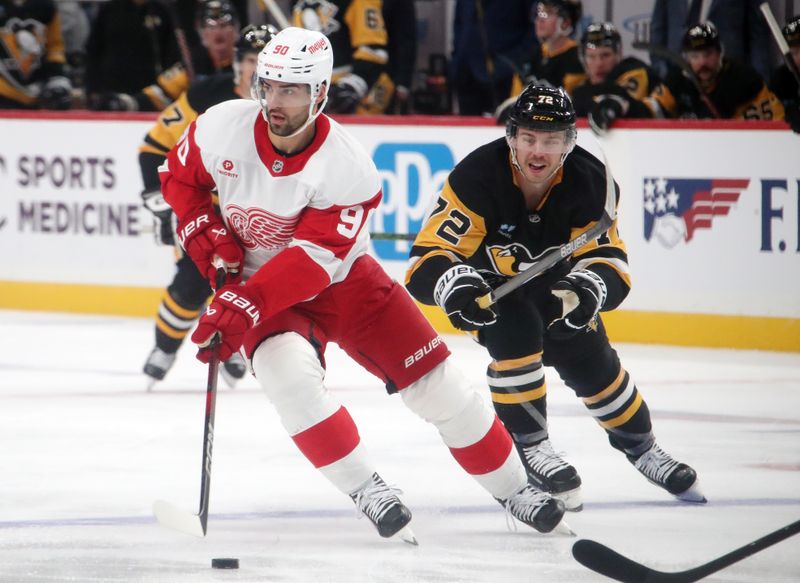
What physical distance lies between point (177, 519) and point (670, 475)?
1140mm

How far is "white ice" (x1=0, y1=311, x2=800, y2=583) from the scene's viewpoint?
282 centimetres

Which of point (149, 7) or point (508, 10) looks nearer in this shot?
point (508, 10)

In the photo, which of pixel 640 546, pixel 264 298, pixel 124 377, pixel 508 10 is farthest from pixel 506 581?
pixel 508 10

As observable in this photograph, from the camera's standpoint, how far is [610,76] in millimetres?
6008

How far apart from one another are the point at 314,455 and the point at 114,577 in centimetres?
46

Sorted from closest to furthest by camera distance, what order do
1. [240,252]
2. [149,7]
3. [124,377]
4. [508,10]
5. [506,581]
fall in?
[506,581] → [240,252] → [124,377] → [508,10] → [149,7]

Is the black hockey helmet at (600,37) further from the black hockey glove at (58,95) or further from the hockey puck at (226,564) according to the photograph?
the hockey puck at (226,564)

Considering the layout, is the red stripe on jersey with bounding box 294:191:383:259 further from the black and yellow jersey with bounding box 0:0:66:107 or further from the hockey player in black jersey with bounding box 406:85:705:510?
the black and yellow jersey with bounding box 0:0:66:107

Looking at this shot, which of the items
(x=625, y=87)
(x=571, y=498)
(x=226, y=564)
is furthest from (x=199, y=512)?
(x=625, y=87)

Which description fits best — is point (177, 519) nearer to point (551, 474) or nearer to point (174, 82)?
point (551, 474)

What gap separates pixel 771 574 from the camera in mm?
2711

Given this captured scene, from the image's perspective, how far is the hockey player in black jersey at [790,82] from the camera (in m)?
5.43

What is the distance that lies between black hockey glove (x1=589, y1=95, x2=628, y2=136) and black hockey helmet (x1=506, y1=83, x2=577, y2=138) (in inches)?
102

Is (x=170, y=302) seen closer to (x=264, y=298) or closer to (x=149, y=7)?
(x=264, y=298)
